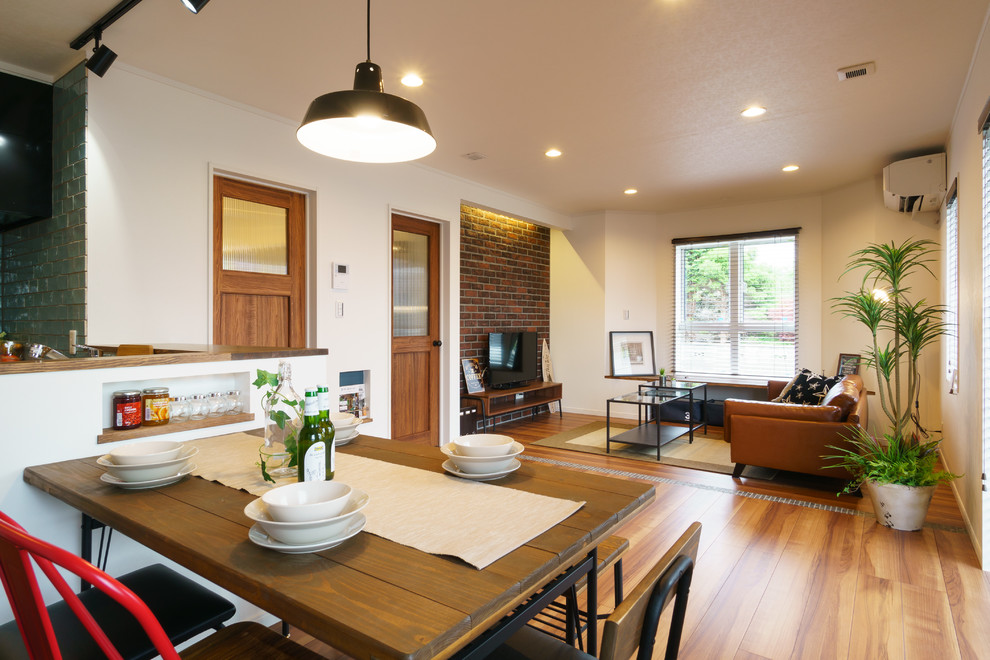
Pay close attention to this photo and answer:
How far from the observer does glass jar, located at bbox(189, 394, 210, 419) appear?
1935 mm

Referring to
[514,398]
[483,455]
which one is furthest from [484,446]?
[514,398]

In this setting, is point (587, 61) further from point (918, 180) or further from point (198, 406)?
point (918, 180)

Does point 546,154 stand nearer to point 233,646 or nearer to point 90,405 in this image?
point 90,405

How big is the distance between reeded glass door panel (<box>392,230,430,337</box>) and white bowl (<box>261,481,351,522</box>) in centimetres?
370

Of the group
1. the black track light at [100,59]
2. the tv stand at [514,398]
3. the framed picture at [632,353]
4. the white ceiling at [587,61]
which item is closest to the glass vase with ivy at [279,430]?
the white ceiling at [587,61]

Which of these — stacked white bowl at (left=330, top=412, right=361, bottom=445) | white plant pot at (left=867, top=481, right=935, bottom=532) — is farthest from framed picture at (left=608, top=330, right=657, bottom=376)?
stacked white bowl at (left=330, top=412, right=361, bottom=445)

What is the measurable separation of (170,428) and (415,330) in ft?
10.5

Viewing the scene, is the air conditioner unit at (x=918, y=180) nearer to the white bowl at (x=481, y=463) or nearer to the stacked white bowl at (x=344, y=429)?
the white bowl at (x=481, y=463)

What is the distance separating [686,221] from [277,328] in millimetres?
5167

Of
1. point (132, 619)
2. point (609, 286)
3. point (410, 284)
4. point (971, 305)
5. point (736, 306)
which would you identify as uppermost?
point (609, 286)

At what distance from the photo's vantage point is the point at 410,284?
16.1 ft

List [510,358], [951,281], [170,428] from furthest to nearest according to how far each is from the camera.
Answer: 1. [510,358]
2. [951,281]
3. [170,428]

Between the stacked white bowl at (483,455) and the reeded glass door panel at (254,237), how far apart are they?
2660 millimetres

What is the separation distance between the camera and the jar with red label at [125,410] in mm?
1727
